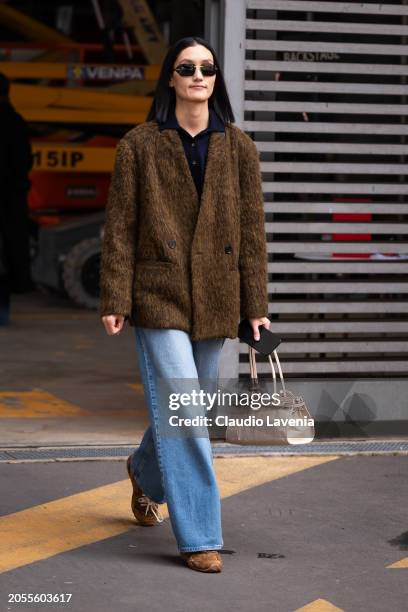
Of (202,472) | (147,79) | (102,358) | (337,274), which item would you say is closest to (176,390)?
(202,472)

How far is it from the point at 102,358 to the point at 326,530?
197 inches

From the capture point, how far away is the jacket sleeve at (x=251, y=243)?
5430 millimetres

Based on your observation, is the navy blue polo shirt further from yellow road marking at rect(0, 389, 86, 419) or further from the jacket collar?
yellow road marking at rect(0, 389, 86, 419)

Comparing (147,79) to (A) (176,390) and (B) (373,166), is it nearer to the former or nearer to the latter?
(B) (373,166)

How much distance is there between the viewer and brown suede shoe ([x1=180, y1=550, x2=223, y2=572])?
529 centimetres

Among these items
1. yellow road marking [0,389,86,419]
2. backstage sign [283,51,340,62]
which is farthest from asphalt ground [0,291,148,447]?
backstage sign [283,51,340,62]

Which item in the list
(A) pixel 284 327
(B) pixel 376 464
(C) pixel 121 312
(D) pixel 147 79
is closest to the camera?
(C) pixel 121 312

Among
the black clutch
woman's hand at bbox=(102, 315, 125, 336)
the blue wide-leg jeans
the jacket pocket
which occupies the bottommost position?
the blue wide-leg jeans

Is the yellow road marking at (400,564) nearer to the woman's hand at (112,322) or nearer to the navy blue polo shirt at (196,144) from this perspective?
the woman's hand at (112,322)

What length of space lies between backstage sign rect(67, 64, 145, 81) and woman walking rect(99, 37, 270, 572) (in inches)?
367

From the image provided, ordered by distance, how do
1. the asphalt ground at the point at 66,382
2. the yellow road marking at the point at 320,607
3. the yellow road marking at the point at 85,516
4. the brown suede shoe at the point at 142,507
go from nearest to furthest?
the yellow road marking at the point at 320,607 → the yellow road marking at the point at 85,516 → the brown suede shoe at the point at 142,507 → the asphalt ground at the point at 66,382

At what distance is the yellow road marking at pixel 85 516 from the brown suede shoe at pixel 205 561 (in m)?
0.54

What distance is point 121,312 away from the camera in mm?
5270

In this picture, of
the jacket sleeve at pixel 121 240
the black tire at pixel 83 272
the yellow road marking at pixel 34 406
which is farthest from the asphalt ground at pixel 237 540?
the black tire at pixel 83 272
